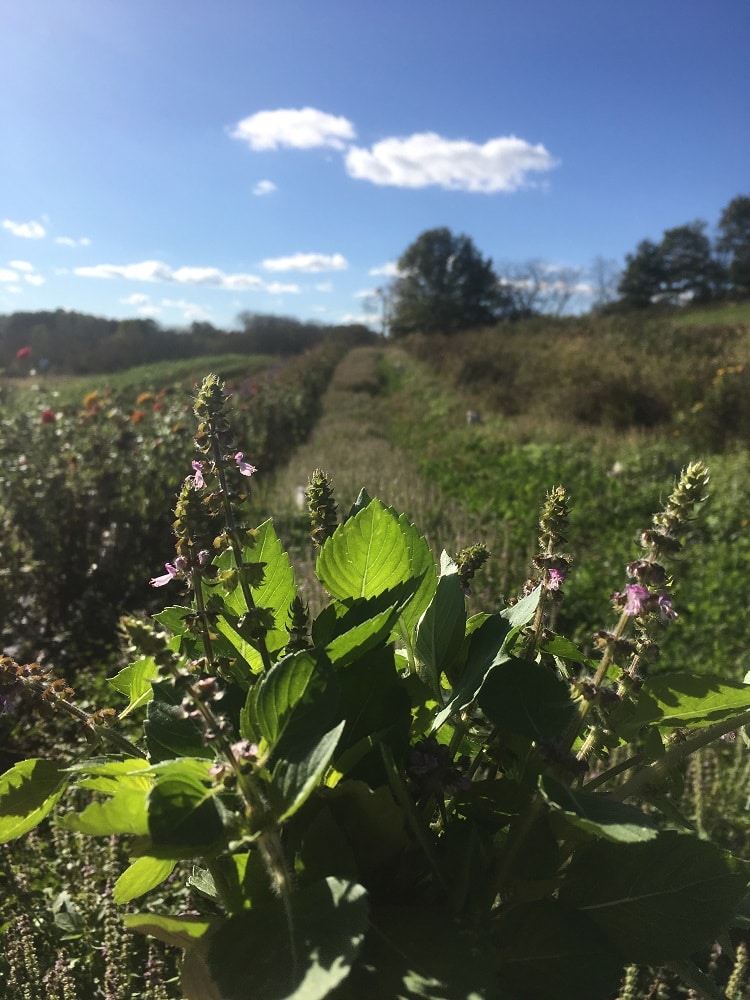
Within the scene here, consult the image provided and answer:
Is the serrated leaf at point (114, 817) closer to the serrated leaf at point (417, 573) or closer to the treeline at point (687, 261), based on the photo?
the serrated leaf at point (417, 573)

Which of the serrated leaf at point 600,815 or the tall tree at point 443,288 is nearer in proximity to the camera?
the serrated leaf at point 600,815

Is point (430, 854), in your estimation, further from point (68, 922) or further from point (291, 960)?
point (68, 922)

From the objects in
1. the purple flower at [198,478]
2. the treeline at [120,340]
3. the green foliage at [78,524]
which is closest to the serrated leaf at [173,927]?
the purple flower at [198,478]

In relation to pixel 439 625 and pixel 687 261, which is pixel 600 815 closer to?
pixel 439 625

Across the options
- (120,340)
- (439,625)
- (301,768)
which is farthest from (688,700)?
(120,340)

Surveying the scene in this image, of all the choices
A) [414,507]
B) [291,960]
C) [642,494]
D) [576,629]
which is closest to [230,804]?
[291,960]

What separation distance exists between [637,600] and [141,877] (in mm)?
453

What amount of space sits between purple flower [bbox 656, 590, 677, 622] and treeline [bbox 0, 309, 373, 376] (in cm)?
2035

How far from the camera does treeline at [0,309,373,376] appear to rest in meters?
25.5

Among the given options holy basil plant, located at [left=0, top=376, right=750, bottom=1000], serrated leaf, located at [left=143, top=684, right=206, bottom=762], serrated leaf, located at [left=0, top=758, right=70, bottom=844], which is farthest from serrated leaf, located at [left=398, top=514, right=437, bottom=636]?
A: serrated leaf, located at [left=0, top=758, right=70, bottom=844]

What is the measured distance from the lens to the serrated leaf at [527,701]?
0.55 m

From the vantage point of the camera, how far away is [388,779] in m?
0.56

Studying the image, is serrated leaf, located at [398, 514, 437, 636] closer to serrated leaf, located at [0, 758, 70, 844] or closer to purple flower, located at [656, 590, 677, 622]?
purple flower, located at [656, 590, 677, 622]

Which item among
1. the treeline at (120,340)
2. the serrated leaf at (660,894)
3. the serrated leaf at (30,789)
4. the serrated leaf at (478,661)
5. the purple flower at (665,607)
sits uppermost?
the treeline at (120,340)
